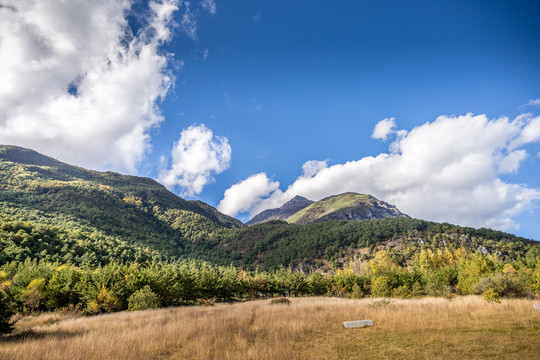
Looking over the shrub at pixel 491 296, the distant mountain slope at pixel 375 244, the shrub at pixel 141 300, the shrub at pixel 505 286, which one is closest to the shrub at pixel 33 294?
the shrub at pixel 141 300

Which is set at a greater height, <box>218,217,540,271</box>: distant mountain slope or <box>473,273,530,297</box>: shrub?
<box>218,217,540,271</box>: distant mountain slope

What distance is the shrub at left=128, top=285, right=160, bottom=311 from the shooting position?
72.4 ft

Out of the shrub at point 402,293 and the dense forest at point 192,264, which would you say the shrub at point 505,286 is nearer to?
the dense forest at point 192,264

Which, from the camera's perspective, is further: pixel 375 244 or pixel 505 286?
pixel 375 244

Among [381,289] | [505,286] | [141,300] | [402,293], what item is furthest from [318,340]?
[381,289]

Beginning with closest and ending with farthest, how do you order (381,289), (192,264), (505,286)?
(505,286) → (381,289) → (192,264)

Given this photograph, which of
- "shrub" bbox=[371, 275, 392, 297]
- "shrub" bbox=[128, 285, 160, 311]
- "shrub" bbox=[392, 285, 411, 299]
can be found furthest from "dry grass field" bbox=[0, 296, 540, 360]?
"shrub" bbox=[371, 275, 392, 297]

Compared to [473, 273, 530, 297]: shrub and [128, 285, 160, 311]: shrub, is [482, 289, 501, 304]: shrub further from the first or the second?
[128, 285, 160, 311]: shrub

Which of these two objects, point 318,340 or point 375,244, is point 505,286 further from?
point 375,244

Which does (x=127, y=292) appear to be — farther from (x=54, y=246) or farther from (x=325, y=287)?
(x=54, y=246)

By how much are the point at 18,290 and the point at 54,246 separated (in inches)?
2203

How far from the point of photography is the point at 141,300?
22234 millimetres

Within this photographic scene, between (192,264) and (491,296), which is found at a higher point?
(491,296)

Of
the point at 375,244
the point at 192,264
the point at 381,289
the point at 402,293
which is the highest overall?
the point at 375,244
